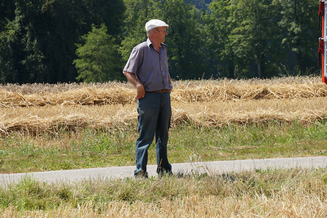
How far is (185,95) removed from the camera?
15688 mm

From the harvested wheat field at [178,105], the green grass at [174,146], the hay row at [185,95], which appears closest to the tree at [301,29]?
the harvested wheat field at [178,105]

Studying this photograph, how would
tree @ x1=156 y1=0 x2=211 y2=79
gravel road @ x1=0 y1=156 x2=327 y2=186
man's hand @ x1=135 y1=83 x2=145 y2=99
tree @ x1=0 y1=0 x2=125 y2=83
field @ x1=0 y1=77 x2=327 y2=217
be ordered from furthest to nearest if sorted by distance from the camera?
tree @ x1=156 y1=0 x2=211 y2=79
tree @ x1=0 y1=0 x2=125 y2=83
gravel road @ x1=0 y1=156 x2=327 y2=186
man's hand @ x1=135 y1=83 x2=145 y2=99
field @ x1=0 y1=77 x2=327 y2=217

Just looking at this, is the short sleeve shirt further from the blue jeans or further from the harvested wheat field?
the harvested wheat field

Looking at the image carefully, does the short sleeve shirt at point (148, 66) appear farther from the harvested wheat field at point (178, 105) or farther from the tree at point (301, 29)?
the tree at point (301, 29)

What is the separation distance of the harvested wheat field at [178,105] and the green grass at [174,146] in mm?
285

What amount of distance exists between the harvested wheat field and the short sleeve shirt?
4.48 meters

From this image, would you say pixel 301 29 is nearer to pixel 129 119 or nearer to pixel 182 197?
pixel 129 119

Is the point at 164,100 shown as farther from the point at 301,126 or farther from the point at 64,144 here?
the point at 301,126

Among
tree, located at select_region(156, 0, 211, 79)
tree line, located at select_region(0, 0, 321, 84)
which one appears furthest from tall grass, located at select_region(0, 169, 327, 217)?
tree, located at select_region(156, 0, 211, 79)

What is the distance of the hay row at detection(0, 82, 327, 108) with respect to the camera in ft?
50.2

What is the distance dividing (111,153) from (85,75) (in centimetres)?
3645

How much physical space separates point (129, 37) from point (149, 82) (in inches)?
2258

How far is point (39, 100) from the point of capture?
51.2 ft

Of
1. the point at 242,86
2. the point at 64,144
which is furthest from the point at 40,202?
the point at 242,86
